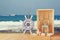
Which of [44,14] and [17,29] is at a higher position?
[44,14]

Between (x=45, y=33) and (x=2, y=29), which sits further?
(x=2, y=29)

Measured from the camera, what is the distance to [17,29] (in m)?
1.30

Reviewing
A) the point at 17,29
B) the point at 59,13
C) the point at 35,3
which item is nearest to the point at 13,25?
the point at 17,29

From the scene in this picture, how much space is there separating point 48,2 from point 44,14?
115 mm

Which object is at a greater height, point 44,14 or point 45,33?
point 44,14

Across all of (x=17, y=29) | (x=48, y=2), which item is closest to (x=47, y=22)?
(x=48, y=2)

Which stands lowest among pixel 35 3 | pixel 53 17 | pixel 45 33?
pixel 45 33

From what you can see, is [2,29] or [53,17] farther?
[2,29]

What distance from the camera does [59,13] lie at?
1226 millimetres

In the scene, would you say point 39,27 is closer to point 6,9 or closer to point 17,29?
point 17,29

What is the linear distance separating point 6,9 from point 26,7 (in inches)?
7.4

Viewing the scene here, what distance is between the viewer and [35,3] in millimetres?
1245

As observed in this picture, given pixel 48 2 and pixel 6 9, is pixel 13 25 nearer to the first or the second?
pixel 6 9

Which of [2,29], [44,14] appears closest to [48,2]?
[44,14]
